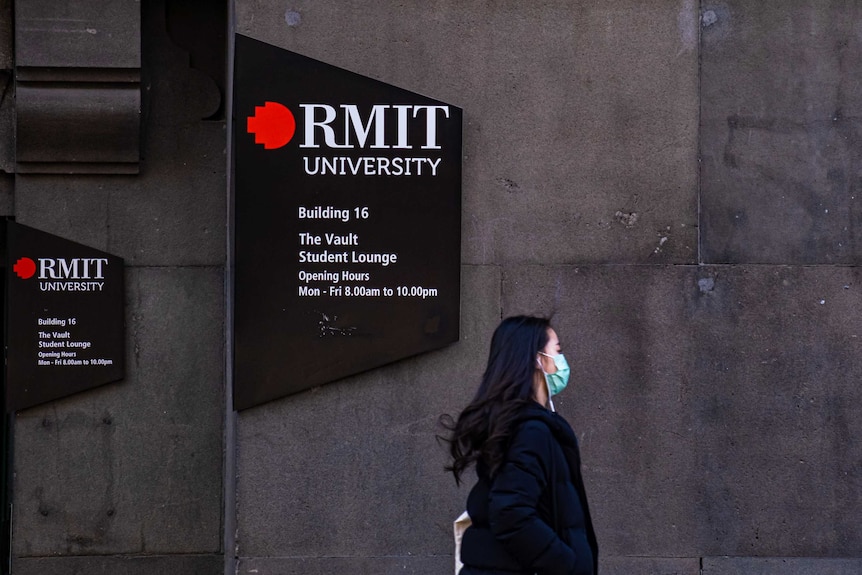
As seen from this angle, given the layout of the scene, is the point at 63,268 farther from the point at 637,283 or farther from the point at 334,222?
the point at 637,283

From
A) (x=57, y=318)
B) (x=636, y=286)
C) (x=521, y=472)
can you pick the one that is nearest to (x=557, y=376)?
(x=521, y=472)

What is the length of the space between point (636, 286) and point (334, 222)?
1602 mm

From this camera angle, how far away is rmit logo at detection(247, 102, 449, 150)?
5430mm

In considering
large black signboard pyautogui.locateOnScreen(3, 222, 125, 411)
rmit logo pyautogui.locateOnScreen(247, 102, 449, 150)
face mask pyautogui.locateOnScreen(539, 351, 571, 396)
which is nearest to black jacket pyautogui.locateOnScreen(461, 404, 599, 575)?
face mask pyautogui.locateOnScreen(539, 351, 571, 396)

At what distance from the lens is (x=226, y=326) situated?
20.5ft

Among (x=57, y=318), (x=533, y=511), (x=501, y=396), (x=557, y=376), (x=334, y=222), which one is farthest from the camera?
(x=57, y=318)

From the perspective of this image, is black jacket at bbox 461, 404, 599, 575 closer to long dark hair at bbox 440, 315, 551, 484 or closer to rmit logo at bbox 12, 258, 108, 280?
long dark hair at bbox 440, 315, 551, 484

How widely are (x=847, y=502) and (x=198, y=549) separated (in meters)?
3.66

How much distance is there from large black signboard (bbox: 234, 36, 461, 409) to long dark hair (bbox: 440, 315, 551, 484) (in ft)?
5.52

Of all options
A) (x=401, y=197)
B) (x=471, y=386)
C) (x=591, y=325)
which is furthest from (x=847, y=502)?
(x=401, y=197)

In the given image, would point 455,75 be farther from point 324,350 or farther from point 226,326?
point 226,326

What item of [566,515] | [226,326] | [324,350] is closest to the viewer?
[566,515]

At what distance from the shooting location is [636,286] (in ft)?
18.2

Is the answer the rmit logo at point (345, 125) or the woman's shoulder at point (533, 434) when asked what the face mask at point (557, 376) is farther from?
the rmit logo at point (345, 125)
